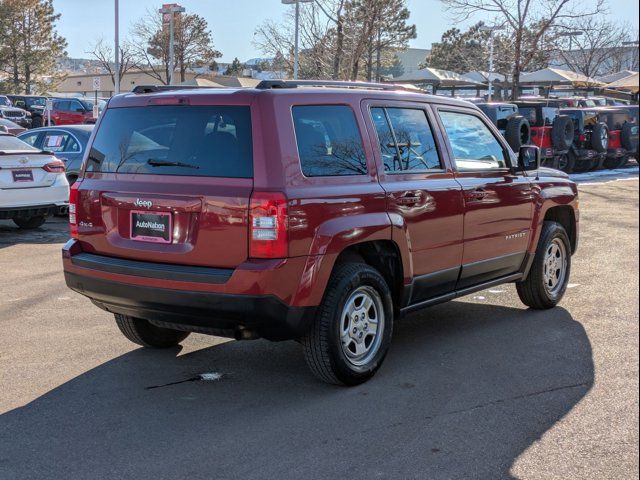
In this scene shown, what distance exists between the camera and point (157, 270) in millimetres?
4676

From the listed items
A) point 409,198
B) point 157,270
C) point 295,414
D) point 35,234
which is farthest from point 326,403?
point 35,234

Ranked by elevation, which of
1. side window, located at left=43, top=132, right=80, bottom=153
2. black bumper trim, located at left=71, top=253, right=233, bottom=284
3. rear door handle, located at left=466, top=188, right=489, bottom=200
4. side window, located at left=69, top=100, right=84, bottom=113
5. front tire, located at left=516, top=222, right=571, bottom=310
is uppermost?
side window, located at left=69, top=100, right=84, bottom=113

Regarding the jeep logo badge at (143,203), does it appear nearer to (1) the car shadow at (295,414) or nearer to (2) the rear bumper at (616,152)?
(1) the car shadow at (295,414)

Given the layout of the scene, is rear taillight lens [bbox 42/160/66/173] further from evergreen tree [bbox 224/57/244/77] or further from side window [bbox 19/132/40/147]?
evergreen tree [bbox 224/57/244/77]

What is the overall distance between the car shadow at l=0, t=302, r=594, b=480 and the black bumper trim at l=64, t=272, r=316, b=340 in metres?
0.49

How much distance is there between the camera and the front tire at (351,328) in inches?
188

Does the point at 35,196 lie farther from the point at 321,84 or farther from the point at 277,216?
the point at 277,216

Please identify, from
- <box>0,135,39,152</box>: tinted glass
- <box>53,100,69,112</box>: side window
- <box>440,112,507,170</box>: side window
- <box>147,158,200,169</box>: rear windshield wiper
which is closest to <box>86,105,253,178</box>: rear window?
<box>147,158,200,169</box>: rear windshield wiper

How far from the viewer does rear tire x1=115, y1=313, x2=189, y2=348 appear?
5703 mm

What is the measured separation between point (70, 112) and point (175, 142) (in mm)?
33978

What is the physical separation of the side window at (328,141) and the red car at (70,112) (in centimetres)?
3268

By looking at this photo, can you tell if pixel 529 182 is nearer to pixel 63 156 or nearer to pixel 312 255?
pixel 312 255

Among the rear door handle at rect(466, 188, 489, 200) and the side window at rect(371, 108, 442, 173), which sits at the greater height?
the side window at rect(371, 108, 442, 173)

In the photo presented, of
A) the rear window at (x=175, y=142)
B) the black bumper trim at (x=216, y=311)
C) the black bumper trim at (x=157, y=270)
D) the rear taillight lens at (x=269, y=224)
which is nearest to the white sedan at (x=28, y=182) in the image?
the rear window at (x=175, y=142)
